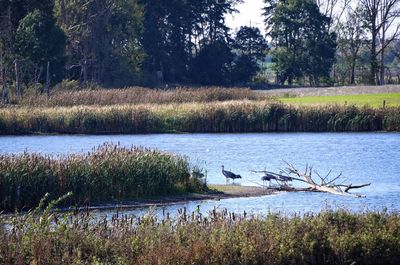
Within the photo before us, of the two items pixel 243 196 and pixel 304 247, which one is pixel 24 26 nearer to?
pixel 243 196

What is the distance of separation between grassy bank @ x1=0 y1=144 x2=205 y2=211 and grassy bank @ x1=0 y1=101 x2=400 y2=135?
26224mm

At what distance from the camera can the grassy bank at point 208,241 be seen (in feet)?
50.1

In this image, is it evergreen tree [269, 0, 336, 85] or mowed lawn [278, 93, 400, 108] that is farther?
evergreen tree [269, 0, 336, 85]

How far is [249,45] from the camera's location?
101625mm

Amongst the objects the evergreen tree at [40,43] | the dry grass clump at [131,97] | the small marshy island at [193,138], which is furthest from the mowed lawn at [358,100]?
the evergreen tree at [40,43]

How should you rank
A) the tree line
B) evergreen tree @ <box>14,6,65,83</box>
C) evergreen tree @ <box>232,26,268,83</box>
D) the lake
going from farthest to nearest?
evergreen tree @ <box>232,26,268,83</box>
the tree line
evergreen tree @ <box>14,6,65,83</box>
the lake

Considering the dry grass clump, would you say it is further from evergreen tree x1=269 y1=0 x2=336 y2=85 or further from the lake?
evergreen tree x1=269 y1=0 x2=336 y2=85

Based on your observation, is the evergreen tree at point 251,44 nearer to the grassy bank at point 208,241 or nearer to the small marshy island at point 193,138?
the small marshy island at point 193,138

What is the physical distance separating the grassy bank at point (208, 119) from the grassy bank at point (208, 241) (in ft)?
122

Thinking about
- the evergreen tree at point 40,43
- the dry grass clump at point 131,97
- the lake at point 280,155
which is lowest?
the lake at point 280,155

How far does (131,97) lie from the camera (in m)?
62.2

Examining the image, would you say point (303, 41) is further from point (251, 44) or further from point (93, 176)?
point (93, 176)

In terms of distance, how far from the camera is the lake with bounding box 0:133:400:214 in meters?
26.5

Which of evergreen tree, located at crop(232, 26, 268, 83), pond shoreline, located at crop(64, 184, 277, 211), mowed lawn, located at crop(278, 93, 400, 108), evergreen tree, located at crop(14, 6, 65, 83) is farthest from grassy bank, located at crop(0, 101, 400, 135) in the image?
evergreen tree, located at crop(232, 26, 268, 83)
